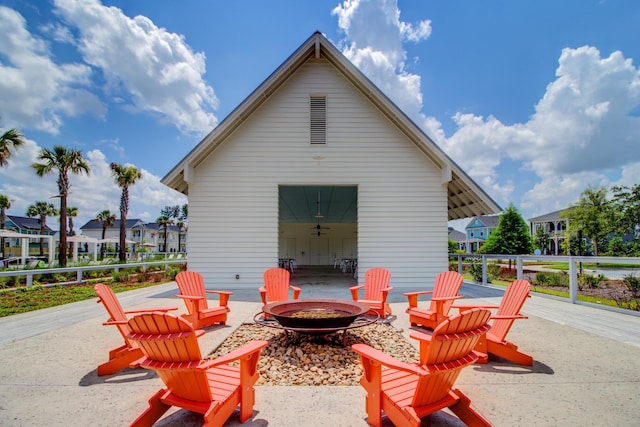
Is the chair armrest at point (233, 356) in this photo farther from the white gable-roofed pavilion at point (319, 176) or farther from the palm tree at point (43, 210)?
the palm tree at point (43, 210)

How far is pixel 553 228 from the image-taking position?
1731 inches

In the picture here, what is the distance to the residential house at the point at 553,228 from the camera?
41812 millimetres

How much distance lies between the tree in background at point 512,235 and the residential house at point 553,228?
2315 cm

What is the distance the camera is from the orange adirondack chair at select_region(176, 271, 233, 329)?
4.63m

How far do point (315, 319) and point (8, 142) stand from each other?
16098 mm

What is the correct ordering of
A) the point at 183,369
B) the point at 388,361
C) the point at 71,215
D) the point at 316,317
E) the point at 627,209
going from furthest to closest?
the point at 71,215 < the point at 627,209 < the point at 316,317 < the point at 388,361 < the point at 183,369

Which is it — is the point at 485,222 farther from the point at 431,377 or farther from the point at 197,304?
the point at 431,377

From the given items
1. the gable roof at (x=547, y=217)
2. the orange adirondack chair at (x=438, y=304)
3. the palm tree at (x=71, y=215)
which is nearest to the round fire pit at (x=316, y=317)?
the orange adirondack chair at (x=438, y=304)

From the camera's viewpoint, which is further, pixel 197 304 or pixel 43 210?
pixel 43 210

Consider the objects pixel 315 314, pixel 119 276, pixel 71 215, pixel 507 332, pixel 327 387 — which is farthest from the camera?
pixel 71 215

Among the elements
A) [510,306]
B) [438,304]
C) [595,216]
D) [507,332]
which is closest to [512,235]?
[595,216]

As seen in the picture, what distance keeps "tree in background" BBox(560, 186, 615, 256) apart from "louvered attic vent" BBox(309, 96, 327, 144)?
86.3ft

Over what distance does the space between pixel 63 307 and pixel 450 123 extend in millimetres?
12571

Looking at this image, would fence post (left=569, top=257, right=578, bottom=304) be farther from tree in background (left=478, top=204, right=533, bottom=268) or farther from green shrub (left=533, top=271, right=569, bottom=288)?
tree in background (left=478, top=204, right=533, bottom=268)
